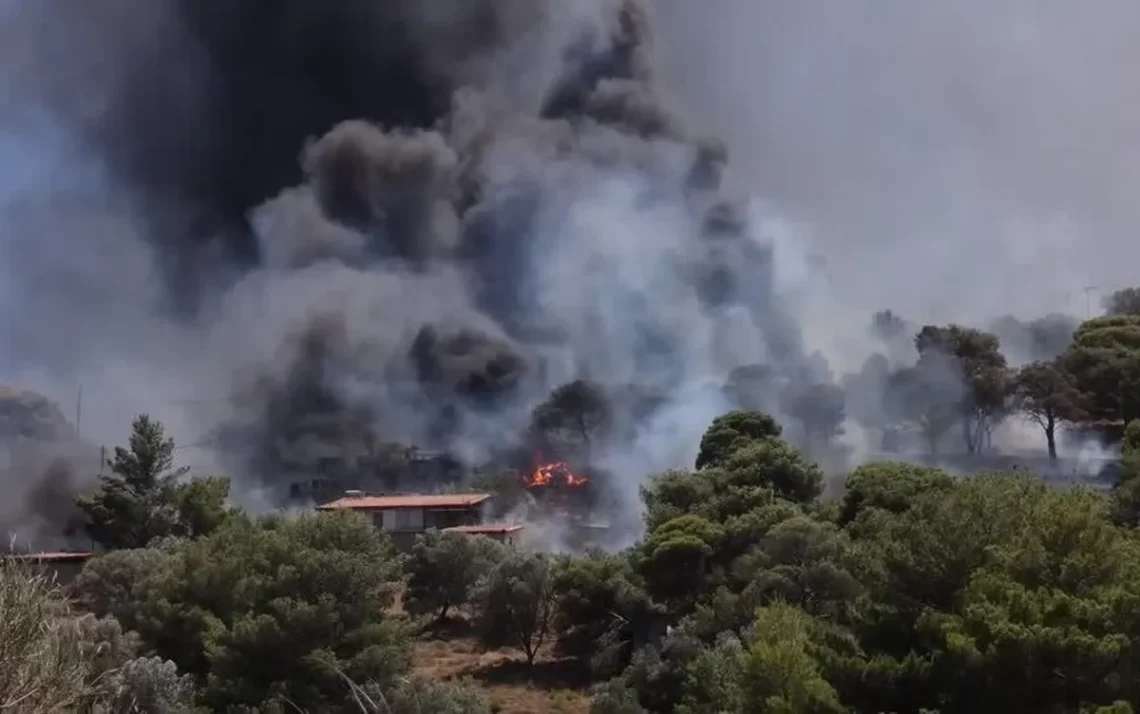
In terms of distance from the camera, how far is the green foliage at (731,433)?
39.3m

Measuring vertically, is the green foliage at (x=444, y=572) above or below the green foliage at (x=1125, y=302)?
below

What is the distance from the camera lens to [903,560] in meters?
15.7

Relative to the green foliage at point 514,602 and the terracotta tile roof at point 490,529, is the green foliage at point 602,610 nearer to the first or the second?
the green foliage at point 514,602

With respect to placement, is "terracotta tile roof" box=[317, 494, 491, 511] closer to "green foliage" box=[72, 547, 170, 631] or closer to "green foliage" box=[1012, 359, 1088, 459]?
"green foliage" box=[72, 547, 170, 631]

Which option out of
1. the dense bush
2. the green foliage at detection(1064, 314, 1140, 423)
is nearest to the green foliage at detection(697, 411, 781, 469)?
the dense bush

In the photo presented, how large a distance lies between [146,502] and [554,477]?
24025 millimetres

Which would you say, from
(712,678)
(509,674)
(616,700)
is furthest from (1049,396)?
(712,678)

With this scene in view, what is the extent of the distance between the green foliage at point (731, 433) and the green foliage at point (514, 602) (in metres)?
8.83

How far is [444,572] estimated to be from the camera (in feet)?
123

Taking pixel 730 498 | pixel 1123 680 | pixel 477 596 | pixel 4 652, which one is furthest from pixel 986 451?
pixel 4 652

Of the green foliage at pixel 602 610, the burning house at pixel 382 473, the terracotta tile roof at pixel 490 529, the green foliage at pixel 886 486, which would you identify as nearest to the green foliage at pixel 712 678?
the green foliage at pixel 886 486

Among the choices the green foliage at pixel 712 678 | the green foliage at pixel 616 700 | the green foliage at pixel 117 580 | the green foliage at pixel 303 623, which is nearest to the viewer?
the green foliage at pixel 712 678

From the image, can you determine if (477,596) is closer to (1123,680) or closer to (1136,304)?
(1123,680)

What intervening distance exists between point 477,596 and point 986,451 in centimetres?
3463
